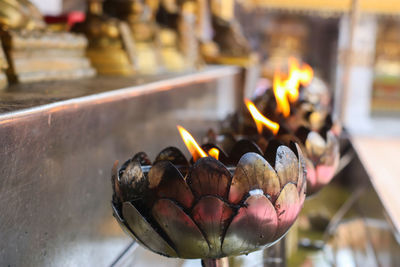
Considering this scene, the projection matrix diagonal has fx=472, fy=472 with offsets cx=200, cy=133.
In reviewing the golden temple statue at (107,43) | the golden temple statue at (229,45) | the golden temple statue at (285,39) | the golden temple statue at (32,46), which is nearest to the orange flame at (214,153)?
the golden temple statue at (32,46)

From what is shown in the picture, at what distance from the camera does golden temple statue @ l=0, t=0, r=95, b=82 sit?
3.30 ft

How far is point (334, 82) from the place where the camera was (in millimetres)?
8062

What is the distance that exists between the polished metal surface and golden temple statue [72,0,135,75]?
367mm

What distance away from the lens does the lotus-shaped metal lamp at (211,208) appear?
1.73ft

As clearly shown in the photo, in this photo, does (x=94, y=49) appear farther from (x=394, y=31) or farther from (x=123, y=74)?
(x=394, y=31)

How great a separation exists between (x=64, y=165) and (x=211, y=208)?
33 cm

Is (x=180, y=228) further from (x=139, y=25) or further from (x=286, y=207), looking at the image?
(x=139, y=25)

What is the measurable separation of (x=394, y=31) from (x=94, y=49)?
7519 mm

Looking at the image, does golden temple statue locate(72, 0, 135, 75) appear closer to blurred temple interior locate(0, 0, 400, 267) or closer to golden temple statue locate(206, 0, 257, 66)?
blurred temple interior locate(0, 0, 400, 267)

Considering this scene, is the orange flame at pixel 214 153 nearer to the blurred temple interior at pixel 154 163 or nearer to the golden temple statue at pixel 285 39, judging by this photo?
the blurred temple interior at pixel 154 163

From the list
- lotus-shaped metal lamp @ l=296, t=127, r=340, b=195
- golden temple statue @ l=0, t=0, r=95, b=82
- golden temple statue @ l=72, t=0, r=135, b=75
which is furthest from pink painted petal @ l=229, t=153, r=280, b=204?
golden temple statue @ l=72, t=0, r=135, b=75

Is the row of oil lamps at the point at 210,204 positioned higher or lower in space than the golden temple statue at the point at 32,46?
lower

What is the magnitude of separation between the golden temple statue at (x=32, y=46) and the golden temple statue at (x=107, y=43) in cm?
28

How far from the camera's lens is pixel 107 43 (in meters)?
1.54
